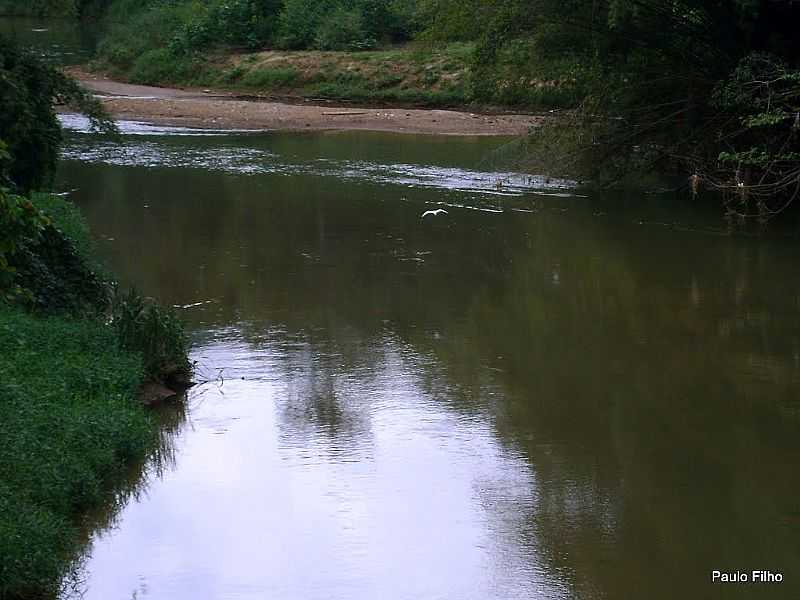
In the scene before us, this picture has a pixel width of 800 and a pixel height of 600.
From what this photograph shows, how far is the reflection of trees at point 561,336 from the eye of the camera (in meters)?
8.74

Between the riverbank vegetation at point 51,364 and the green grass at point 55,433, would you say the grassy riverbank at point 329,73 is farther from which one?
the green grass at point 55,433

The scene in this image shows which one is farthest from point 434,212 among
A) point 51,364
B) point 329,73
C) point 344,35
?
point 344,35

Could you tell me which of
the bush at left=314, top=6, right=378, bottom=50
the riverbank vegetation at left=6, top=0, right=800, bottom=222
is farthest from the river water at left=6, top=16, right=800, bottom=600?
the bush at left=314, top=6, right=378, bottom=50

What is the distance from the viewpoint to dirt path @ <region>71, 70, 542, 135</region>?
30188mm

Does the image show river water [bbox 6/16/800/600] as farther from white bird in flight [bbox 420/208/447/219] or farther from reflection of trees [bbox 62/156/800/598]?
white bird in flight [bbox 420/208/447/219]

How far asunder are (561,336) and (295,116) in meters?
19.2

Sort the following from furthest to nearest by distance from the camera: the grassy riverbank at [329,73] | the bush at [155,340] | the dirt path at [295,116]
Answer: the grassy riverbank at [329,73] → the dirt path at [295,116] → the bush at [155,340]

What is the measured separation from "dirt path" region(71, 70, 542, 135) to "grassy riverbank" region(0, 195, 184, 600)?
741 inches

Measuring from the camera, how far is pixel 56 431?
8.93 m

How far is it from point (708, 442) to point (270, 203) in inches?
470

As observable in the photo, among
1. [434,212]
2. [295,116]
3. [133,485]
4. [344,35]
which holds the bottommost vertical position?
[133,485]

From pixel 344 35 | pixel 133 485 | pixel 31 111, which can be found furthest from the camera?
pixel 344 35

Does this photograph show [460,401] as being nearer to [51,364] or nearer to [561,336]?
[561,336]

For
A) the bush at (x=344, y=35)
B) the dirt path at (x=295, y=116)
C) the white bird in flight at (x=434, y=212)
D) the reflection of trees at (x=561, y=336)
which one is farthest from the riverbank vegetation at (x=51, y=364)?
the bush at (x=344, y=35)
